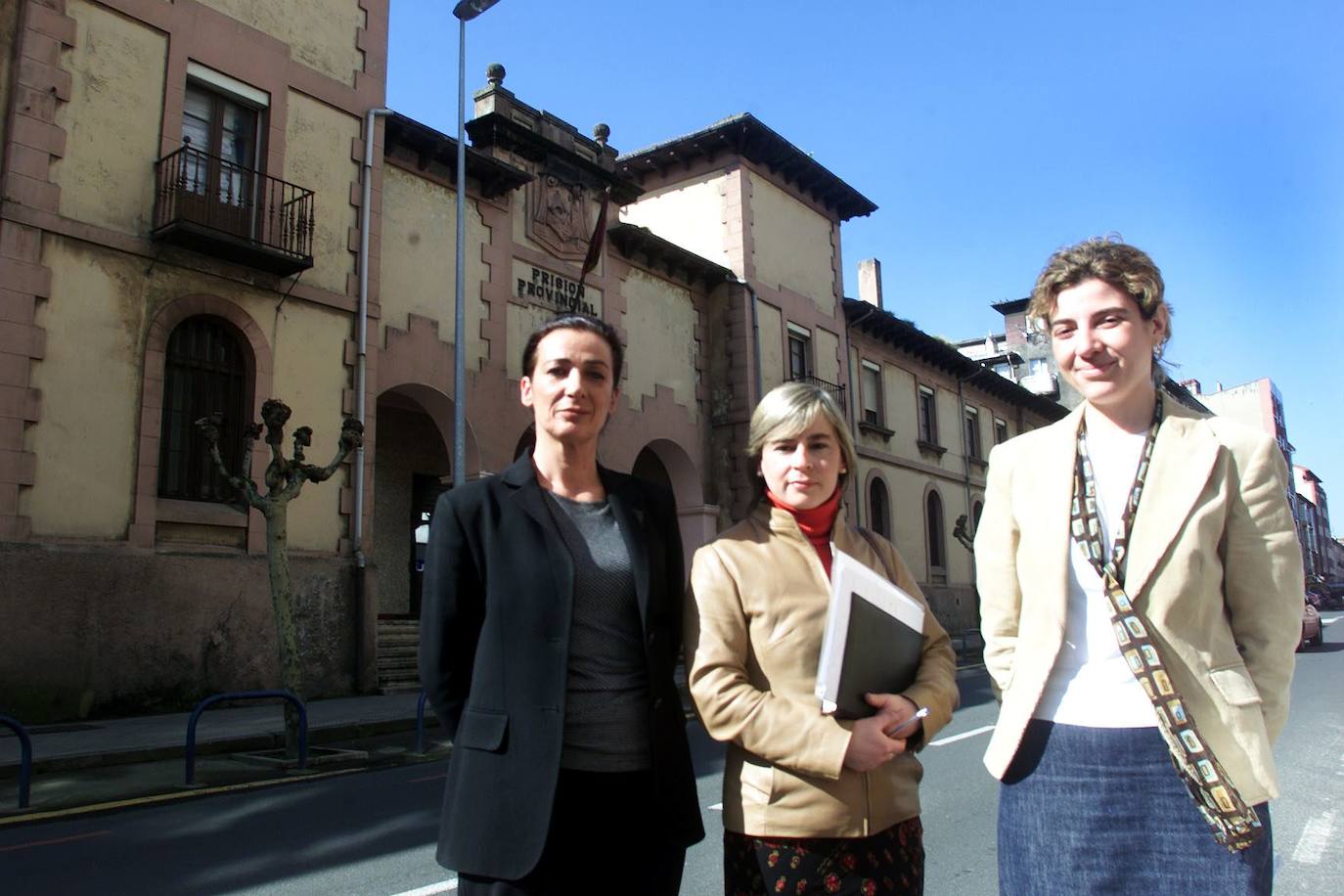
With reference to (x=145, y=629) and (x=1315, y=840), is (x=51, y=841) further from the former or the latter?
(x=1315, y=840)

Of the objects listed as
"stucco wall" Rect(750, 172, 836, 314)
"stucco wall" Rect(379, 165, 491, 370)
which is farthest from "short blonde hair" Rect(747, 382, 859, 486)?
"stucco wall" Rect(750, 172, 836, 314)

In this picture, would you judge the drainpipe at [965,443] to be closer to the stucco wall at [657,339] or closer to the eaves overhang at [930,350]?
the eaves overhang at [930,350]

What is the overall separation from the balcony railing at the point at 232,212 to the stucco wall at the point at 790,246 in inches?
454

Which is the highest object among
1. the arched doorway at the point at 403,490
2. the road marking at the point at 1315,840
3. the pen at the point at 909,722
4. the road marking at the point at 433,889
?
the arched doorway at the point at 403,490

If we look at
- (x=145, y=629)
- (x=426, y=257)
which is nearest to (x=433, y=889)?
(x=145, y=629)

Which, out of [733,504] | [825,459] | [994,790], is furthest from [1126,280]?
[733,504]

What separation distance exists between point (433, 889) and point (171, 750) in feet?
17.6

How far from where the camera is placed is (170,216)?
1207 centimetres

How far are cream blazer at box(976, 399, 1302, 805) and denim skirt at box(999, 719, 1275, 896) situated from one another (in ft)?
0.29

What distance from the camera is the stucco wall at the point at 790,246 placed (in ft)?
75.5

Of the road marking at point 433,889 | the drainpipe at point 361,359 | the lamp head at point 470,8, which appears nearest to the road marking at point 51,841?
the road marking at point 433,889

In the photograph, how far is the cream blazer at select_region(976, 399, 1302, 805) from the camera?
6.90ft

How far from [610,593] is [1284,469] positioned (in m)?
1.49

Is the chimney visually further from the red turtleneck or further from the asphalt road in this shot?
the red turtleneck
